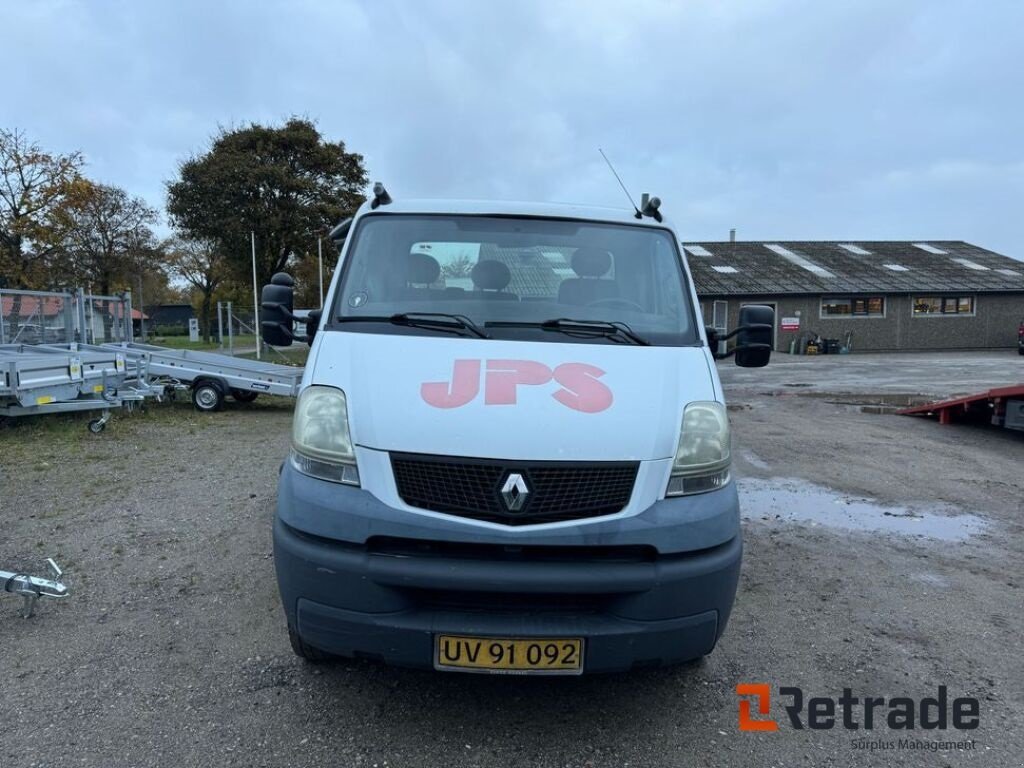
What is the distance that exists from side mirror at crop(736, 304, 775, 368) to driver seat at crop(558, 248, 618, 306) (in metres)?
0.90

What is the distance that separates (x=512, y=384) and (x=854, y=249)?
39.4m

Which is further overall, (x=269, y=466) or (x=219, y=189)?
(x=219, y=189)

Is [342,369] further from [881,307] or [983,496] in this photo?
[881,307]

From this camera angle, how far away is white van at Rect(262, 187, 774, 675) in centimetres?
249

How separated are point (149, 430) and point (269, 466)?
3353 millimetres

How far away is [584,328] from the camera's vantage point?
10.9 ft

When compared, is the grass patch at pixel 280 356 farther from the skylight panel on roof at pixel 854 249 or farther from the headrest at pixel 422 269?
the skylight panel on roof at pixel 854 249

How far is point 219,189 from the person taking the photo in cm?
2292

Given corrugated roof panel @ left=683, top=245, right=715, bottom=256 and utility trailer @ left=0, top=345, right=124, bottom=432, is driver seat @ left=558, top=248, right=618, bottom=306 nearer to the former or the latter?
utility trailer @ left=0, top=345, right=124, bottom=432

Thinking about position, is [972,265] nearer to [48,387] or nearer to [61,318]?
[61,318]

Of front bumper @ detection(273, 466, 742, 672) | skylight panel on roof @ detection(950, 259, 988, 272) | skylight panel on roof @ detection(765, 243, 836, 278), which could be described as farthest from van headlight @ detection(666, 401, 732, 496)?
skylight panel on roof @ detection(950, 259, 988, 272)

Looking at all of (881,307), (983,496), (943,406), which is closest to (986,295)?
(881,307)

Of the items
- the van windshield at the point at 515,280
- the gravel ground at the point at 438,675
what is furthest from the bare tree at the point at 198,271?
the van windshield at the point at 515,280

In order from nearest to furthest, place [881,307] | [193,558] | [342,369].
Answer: [342,369] → [193,558] → [881,307]
